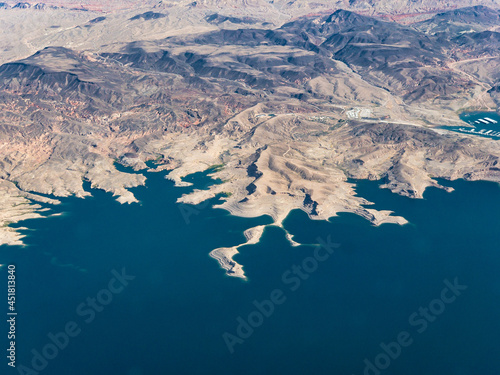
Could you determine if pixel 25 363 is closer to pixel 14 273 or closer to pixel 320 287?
pixel 14 273

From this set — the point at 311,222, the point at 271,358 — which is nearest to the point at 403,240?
the point at 311,222

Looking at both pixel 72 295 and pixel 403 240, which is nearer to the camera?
pixel 72 295

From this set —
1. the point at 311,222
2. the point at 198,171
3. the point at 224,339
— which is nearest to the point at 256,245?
the point at 311,222

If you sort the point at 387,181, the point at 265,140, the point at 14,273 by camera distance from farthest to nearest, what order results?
the point at 265,140, the point at 387,181, the point at 14,273

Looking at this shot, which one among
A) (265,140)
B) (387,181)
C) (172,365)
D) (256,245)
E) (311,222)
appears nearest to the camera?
(172,365)

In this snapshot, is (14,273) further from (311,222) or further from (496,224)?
(496,224)

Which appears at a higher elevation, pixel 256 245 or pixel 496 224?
pixel 256 245

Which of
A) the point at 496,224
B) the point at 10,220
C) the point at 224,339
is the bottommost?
the point at 496,224
